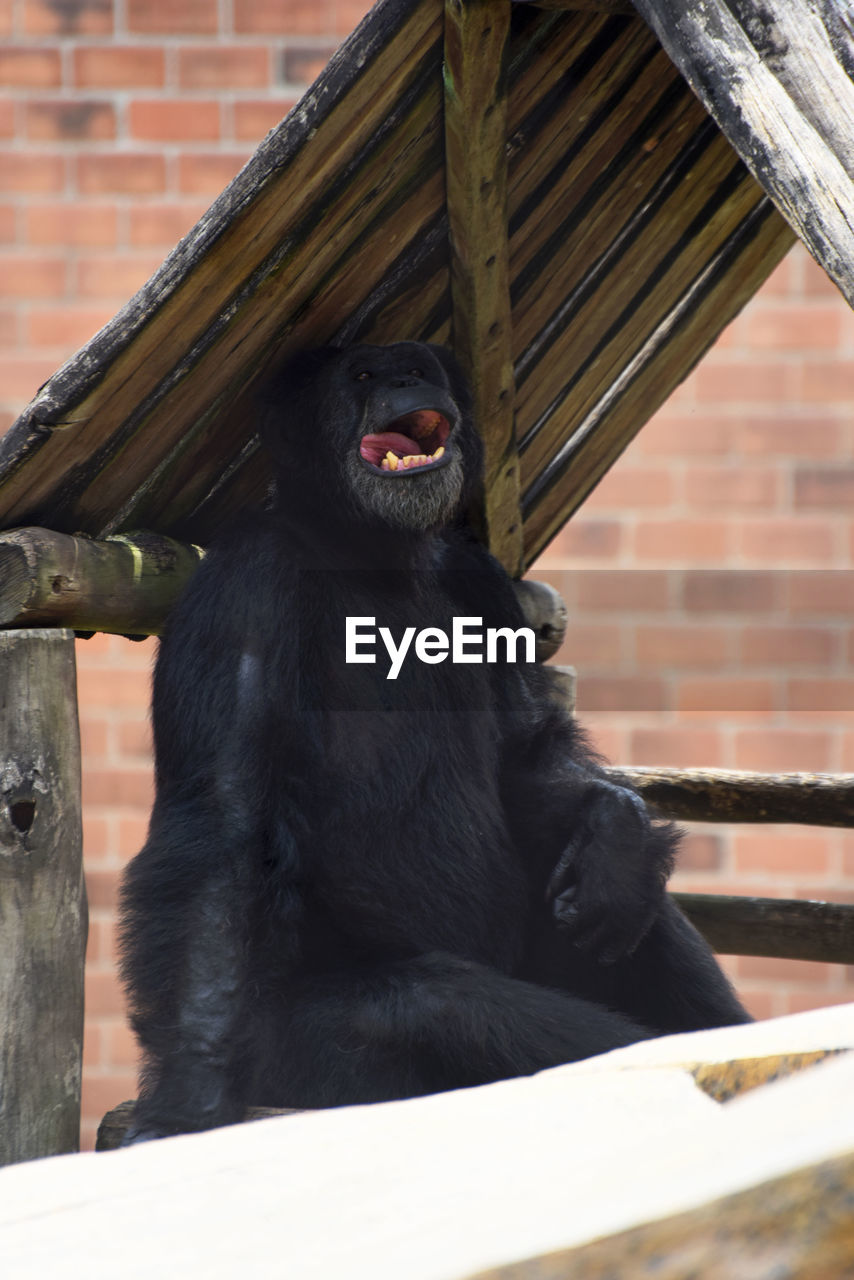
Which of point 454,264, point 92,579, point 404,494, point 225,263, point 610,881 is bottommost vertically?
point 610,881

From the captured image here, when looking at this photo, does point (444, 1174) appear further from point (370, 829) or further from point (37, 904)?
point (370, 829)

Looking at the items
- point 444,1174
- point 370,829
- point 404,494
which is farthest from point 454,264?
point 444,1174

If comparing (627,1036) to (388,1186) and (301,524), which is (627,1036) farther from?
(388,1186)

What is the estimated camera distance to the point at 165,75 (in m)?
4.22

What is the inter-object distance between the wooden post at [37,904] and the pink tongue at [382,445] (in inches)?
26.5

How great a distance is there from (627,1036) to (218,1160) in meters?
1.48

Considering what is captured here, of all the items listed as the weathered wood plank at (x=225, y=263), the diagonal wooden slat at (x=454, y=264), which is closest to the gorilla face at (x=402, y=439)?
the diagonal wooden slat at (x=454, y=264)

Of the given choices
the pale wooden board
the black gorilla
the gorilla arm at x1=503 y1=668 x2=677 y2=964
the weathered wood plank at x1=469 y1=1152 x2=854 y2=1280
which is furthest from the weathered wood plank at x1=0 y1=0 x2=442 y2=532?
the weathered wood plank at x1=469 y1=1152 x2=854 y2=1280

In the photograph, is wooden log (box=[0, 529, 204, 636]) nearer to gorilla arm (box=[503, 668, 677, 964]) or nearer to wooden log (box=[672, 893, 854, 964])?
gorilla arm (box=[503, 668, 677, 964])

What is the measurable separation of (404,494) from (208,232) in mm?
603

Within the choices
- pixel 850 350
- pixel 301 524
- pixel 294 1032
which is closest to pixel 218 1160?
pixel 294 1032

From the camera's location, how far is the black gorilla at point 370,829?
196cm

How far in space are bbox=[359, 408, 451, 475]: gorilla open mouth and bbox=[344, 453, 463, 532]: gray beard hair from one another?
0.06 ft

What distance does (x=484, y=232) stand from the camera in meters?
2.41
